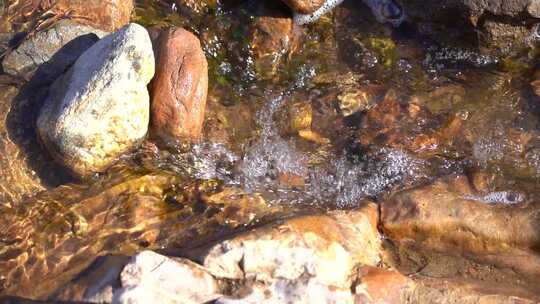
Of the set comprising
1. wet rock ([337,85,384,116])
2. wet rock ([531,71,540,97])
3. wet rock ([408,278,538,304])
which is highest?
wet rock ([531,71,540,97])

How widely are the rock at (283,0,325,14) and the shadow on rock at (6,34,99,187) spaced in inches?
65.3

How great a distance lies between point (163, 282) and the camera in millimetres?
2895

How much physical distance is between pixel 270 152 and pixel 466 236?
1.63m

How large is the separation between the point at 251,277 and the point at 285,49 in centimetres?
243

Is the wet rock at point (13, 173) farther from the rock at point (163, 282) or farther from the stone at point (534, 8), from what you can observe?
the stone at point (534, 8)

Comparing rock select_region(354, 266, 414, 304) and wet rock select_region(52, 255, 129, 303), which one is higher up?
rock select_region(354, 266, 414, 304)

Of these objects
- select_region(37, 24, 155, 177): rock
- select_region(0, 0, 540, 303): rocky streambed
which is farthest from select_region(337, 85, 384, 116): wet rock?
select_region(37, 24, 155, 177): rock

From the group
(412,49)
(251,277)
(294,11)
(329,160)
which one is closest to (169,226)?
(251,277)

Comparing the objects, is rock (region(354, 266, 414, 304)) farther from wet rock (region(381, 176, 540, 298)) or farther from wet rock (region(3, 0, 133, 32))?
wet rock (region(3, 0, 133, 32))

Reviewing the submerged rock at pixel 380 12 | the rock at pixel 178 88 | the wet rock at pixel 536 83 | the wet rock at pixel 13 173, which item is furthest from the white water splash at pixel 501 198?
the wet rock at pixel 13 173

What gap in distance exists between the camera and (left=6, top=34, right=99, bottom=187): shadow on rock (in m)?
4.09

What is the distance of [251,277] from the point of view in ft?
9.84

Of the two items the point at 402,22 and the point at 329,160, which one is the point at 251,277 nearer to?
the point at 329,160

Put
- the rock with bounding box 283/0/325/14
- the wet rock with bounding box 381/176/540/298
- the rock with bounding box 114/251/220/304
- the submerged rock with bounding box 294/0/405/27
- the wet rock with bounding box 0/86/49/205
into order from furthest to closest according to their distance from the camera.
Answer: the submerged rock with bounding box 294/0/405/27, the rock with bounding box 283/0/325/14, the wet rock with bounding box 0/86/49/205, the wet rock with bounding box 381/176/540/298, the rock with bounding box 114/251/220/304
